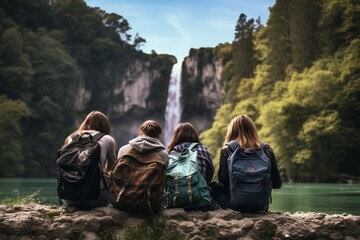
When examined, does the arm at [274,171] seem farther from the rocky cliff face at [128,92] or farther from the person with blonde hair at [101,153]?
the rocky cliff face at [128,92]

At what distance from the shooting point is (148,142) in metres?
5.45

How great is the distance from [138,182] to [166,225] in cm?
53

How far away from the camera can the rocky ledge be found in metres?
5.05

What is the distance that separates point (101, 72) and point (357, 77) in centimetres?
4784

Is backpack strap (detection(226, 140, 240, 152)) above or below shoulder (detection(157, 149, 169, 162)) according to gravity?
above

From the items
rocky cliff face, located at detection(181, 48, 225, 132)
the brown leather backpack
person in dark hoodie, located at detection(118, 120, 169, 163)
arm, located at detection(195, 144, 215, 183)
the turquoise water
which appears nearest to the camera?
the brown leather backpack

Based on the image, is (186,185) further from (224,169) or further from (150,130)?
(150,130)

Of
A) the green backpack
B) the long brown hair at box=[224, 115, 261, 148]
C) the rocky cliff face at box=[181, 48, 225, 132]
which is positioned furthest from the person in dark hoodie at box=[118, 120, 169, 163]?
the rocky cliff face at box=[181, 48, 225, 132]

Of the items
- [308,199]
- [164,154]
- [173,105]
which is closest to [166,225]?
[164,154]

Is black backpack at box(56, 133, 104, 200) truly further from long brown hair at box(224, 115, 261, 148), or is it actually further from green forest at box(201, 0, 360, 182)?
green forest at box(201, 0, 360, 182)

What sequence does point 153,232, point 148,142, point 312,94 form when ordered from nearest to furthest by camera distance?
point 153,232 < point 148,142 < point 312,94

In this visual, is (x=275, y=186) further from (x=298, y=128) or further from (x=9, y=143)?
(x=9, y=143)

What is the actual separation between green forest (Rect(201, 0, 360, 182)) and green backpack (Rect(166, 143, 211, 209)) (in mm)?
29781

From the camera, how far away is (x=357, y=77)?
35719mm
